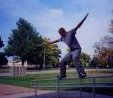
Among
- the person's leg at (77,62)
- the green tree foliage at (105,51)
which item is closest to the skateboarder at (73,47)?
the person's leg at (77,62)

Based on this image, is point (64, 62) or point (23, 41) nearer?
point (64, 62)

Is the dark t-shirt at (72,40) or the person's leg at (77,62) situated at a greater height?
the dark t-shirt at (72,40)

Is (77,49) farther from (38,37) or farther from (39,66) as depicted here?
(39,66)

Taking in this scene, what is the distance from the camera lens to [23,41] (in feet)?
268

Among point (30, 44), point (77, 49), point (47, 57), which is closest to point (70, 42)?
point (77, 49)

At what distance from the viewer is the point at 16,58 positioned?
84.3 meters

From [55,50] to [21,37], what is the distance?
19.2 m

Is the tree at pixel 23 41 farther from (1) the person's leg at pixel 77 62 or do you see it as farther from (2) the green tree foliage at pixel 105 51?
(1) the person's leg at pixel 77 62

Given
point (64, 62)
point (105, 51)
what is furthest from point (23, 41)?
point (64, 62)

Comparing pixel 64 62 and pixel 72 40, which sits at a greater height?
pixel 72 40

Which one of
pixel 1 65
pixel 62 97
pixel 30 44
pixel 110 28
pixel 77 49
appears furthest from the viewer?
pixel 1 65

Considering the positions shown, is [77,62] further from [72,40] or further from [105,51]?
[105,51]

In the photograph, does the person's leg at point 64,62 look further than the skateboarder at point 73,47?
Yes

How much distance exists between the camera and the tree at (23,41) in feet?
265
